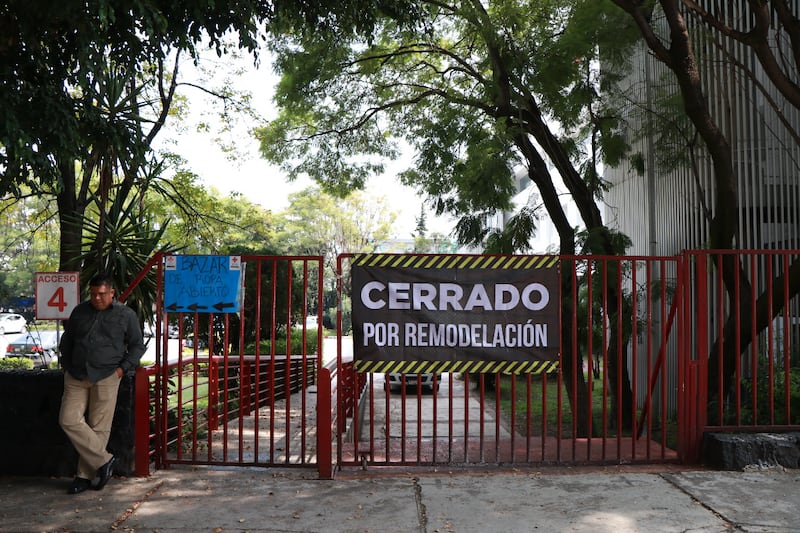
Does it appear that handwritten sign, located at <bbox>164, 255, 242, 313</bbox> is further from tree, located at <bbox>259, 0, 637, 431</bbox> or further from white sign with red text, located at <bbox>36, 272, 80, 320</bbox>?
tree, located at <bbox>259, 0, 637, 431</bbox>

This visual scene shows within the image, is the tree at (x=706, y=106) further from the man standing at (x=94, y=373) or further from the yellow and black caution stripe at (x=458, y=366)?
the man standing at (x=94, y=373)

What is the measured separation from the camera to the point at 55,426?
6.75m

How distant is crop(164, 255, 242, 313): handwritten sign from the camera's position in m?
7.11

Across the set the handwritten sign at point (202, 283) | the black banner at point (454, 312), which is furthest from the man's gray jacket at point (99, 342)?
the black banner at point (454, 312)

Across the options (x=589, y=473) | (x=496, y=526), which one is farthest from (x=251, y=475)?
(x=589, y=473)

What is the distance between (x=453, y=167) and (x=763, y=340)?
5994mm

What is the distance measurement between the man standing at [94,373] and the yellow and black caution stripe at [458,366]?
2.19 metres

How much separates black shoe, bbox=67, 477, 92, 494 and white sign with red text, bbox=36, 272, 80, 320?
3.25 meters

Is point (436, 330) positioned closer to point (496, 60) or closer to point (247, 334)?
point (496, 60)

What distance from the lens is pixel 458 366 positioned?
7.12 metres

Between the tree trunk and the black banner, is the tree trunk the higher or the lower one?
the higher one

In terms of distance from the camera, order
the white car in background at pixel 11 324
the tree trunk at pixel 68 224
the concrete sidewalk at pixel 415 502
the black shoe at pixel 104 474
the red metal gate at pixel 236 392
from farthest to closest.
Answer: the white car in background at pixel 11 324 → the tree trunk at pixel 68 224 → the red metal gate at pixel 236 392 → the black shoe at pixel 104 474 → the concrete sidewalk at pixel 415 502

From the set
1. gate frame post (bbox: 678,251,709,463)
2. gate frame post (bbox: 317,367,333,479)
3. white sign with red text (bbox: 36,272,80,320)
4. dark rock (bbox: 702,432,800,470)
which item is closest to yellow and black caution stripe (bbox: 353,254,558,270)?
gate frame post (bbox: 317,367,333,479)

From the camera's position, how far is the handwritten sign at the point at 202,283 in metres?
7.11
